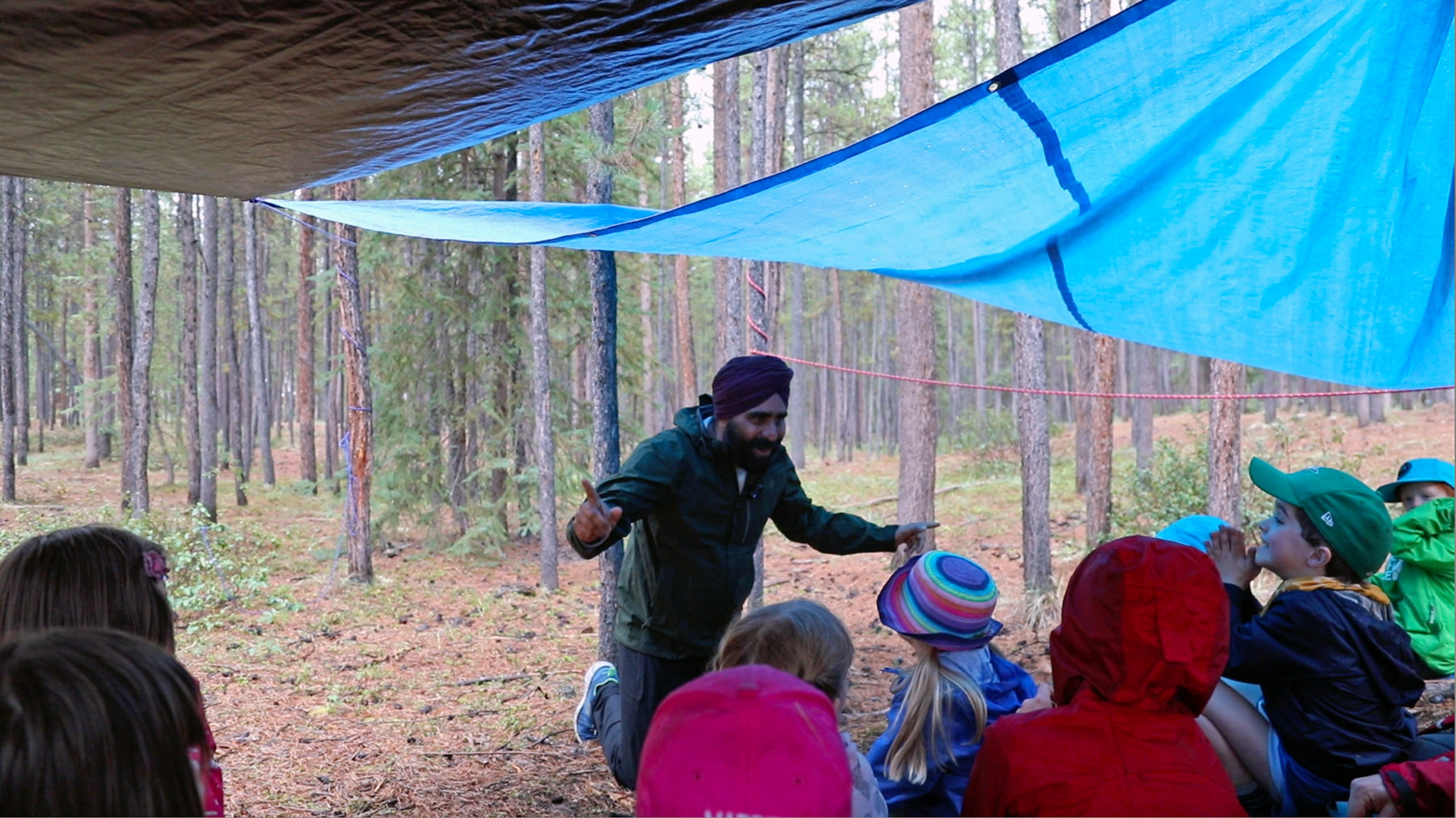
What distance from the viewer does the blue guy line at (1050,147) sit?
9.55 feet

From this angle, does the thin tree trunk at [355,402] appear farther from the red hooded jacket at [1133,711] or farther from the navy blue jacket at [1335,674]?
the red hooded jacket at [1133,711]

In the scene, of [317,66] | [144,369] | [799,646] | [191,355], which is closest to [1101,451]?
[799,646]

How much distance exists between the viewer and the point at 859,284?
36.2 meters

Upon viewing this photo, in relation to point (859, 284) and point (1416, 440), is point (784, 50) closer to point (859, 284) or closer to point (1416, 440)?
point (1416, 440)

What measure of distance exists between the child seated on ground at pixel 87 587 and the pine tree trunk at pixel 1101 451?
8925 mm

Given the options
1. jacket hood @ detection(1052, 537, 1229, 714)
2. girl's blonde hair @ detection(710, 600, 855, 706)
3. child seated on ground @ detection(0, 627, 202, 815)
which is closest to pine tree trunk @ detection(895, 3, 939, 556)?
girl's blonde hair @ detection(710, 600, 855, 706)

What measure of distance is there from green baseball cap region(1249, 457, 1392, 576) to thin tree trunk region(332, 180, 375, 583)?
872 centimetres

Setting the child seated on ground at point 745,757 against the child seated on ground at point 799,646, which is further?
the child seated on ground at point 799,646

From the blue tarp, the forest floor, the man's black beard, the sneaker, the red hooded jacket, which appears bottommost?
the forest floor

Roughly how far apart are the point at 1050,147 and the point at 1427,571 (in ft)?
8.41

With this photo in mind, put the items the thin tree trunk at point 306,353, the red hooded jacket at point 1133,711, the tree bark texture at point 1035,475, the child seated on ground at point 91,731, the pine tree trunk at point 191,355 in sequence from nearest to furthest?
the child seated on ground at point 91,731
the red hooded jacket at point 1133,711
the tree bark texture at point 1035,475
the pine tree trunk at point 191,355
the thin tree trunk at point 306,353

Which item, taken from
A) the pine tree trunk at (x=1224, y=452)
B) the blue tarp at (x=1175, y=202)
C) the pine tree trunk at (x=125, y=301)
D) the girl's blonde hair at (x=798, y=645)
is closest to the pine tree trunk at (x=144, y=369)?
the pine tree trunk at (x=125, y=301)

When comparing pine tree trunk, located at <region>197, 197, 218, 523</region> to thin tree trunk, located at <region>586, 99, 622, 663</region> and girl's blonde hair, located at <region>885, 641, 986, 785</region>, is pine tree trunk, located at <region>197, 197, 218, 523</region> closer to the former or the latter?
thin tree trunk, located at <region>586, 99, 622, 663</region>

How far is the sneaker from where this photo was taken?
4.66m
